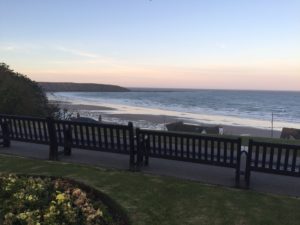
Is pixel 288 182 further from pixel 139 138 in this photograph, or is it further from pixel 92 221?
pixel 92 221

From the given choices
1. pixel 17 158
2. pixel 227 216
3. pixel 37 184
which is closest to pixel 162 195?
pixel 227 216

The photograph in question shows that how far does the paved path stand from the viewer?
24.4ft

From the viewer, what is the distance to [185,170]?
838cm

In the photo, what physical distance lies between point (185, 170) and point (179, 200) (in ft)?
6.74

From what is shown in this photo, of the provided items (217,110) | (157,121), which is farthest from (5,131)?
(217,110)

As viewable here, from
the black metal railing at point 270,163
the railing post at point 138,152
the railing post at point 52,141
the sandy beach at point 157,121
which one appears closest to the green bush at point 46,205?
the railing post at point 138,152

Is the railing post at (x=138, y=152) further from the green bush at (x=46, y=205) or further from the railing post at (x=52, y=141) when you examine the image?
the railing post at (x=52, y=141)

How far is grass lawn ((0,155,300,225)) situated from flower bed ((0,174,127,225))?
1.25ft

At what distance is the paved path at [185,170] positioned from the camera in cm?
743

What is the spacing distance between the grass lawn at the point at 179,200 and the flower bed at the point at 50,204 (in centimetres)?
38

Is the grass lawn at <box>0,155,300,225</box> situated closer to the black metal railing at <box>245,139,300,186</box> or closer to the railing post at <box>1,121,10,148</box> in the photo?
the black metal railing at <box>245,139,300,186</box>

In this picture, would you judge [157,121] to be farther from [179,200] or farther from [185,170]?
[179,200]

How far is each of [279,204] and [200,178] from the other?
6.08 feet

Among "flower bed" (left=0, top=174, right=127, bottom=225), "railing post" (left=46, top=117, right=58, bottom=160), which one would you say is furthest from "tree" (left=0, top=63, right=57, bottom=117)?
"flower bed" (left=0, top=174, right=127, bottom=225)
